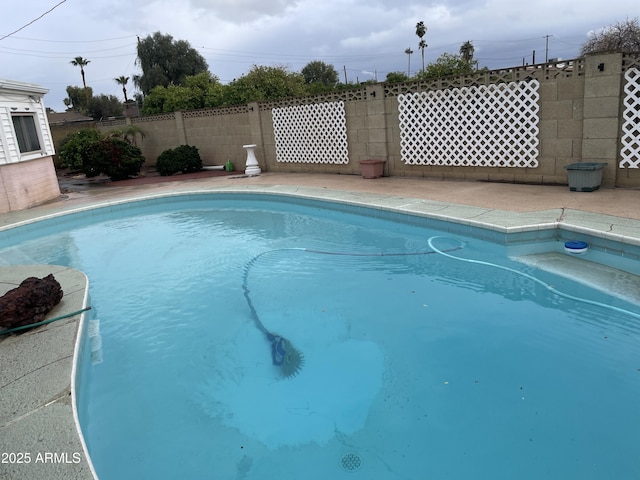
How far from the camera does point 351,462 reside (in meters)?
2.43

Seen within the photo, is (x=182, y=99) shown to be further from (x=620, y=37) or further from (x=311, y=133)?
(x=620, y=37)

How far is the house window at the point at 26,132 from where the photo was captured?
31.5 ft

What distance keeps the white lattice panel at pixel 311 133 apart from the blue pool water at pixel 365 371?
16.9 ft

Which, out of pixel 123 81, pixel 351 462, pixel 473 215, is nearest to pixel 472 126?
pixel 473 215

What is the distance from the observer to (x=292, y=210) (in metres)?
8.48

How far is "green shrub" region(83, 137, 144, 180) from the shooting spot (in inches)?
506

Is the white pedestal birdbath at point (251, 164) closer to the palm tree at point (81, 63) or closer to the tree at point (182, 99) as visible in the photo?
the tree at point (182, 99)

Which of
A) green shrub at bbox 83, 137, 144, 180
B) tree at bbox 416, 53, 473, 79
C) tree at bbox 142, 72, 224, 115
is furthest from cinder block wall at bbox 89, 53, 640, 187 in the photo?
tree at bbox 416, 53, 473, 79

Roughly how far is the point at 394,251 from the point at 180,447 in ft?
12.2

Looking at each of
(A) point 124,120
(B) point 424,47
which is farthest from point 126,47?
(B) point 424,47

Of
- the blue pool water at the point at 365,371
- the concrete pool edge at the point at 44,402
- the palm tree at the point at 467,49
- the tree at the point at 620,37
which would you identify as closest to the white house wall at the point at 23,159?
the blue pool water at the point at 365,371

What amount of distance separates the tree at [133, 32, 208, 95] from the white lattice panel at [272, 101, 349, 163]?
74.1 feet

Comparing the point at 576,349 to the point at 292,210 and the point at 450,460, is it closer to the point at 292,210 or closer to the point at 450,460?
the point at 450,460

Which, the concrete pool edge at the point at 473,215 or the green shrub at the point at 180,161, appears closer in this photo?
the concrete pool edge at the point at 473,215
